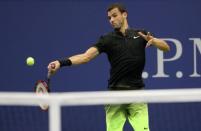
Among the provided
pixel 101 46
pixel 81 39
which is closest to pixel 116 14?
pixel 101 46

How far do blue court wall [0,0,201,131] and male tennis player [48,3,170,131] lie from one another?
1.53m

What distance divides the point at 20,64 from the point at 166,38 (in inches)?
61.9

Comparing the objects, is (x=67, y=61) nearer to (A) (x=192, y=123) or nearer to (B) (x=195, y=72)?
(A) (x=192, y=123)

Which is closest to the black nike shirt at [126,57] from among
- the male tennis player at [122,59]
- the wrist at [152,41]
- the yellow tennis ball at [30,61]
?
the male tennis player at [122,59]

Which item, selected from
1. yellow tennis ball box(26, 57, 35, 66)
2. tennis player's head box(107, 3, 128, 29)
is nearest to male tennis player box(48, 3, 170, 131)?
tennis player's head box(107, 3, 128, 29)

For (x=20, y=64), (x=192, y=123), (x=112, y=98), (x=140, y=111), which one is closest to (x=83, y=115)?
(x=140, y=111)

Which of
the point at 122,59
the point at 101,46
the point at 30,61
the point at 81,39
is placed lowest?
the point at 122,59

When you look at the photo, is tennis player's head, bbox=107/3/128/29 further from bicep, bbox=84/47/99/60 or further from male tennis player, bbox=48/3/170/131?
bicep, bbox=84/47/99/60

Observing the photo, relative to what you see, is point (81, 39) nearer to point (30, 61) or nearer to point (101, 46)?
point (30, 61)

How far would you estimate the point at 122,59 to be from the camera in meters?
6.00

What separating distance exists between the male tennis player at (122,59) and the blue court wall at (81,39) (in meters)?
1.53

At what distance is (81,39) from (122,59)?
5.49ft

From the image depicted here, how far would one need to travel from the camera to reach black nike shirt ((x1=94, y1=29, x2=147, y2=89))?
6004 millimetres

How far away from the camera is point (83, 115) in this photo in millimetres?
5539
